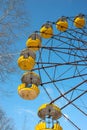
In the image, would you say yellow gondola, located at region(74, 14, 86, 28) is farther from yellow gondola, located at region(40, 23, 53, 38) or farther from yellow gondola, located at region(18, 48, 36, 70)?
yellow gondola, located at region(18, 48, 36, 70)

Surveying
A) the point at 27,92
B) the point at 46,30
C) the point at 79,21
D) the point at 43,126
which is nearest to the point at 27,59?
the point at 27,92

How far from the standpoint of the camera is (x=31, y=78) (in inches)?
480

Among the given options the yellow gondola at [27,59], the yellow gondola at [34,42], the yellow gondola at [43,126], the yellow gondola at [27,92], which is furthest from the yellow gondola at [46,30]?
the yellow gondola at [43,126]

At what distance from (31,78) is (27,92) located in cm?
91

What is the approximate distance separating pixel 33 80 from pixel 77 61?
182 centimetres

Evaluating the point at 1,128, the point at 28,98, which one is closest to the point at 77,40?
the point at 28,98

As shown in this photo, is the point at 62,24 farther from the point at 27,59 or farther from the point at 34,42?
the point at 27,59

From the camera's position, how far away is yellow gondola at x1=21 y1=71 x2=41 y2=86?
12.1 metres

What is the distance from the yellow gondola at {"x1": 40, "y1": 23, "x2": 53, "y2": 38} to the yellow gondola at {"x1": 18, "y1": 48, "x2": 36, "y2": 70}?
2508 millimetres

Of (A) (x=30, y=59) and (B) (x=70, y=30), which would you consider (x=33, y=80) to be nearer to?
(A) (x=30, y=59)

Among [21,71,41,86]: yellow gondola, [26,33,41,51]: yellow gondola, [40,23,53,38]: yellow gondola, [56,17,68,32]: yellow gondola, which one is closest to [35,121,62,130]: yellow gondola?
[21,71,41,86]: yellow gondola

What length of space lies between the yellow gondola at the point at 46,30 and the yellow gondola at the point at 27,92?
398 centimetres

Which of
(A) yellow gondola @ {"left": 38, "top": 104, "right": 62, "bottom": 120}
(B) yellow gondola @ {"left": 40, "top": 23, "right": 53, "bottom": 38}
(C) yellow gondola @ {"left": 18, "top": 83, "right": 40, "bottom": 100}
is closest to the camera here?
(A) yellow gondola @ {"left": 38, "top": 104, "right": 62, "bottom": 120}

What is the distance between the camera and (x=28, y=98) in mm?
11445
